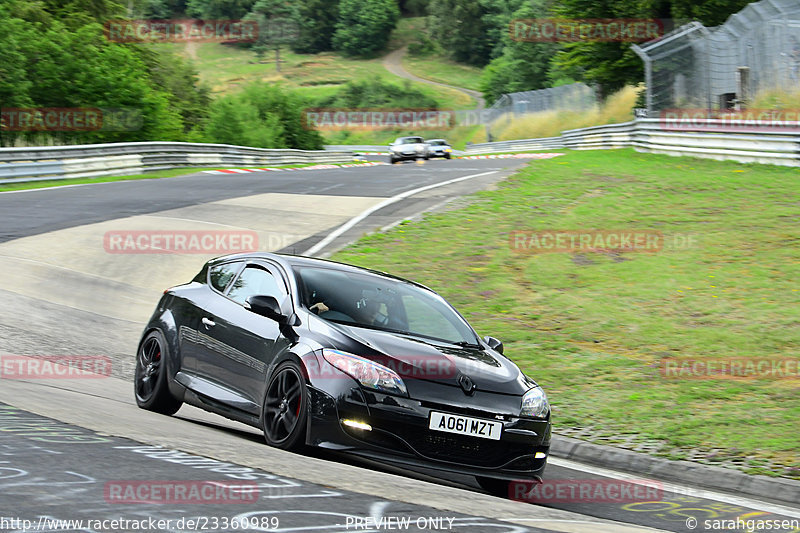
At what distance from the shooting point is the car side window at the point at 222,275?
822cm

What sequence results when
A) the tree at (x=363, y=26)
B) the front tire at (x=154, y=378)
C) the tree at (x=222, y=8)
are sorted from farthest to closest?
the tree at (x=222, y=8), the tree at (x=363, y=26), the front tire at (x=154, y=378)

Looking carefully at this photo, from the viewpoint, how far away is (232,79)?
485 ft

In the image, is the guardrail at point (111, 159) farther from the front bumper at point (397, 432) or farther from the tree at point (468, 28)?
the tree at point (468, 28)

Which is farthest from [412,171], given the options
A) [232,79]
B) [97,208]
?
[232,79]

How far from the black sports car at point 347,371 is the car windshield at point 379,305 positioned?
0.04ft

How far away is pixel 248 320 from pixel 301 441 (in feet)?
4.57

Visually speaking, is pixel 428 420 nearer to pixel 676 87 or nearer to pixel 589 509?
pixel 589 509

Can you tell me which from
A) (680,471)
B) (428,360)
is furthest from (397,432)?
(680,471)

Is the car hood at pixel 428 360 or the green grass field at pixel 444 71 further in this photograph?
the green grass field at pixel 444 71

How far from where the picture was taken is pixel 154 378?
8391 mm

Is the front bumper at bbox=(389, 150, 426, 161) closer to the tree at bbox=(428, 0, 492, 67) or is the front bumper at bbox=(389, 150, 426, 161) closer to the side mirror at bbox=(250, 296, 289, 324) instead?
the side mirror at bbox=(250, 296, 289, 324)

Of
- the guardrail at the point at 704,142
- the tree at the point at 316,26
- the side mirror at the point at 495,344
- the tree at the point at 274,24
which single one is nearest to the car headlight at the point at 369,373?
the side mirror at the point at 495,344

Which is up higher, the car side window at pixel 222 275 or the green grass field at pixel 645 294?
the car side window at pixel 222 275

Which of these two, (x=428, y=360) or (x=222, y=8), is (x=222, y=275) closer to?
(x=428, y=360)
